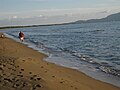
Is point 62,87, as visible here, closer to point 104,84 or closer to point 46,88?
point 46,88

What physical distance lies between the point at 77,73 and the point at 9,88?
19.5 feet

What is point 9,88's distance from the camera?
975 centimetres

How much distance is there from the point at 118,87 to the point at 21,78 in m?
4.35

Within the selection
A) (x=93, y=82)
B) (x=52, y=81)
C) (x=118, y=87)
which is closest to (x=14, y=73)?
(x=52, y=81)

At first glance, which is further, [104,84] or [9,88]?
[104,84]

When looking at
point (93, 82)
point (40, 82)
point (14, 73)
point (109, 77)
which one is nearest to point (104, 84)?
point (93, 82)

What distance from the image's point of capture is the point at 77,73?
14953 millimetres

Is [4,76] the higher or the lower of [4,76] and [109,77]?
the higher

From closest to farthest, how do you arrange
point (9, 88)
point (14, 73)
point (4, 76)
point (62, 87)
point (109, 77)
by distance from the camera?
1. point (9, 88)
2. point (62, 87)
3. point (4, 76)
4. point (14, 73)
5. point (109, 77)

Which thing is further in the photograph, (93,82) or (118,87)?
(93,82)

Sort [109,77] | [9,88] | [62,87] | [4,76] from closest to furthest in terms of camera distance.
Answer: [9,88] < [62,87] < [4,76] < [109,77]

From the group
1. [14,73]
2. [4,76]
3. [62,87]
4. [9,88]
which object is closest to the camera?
[9,88]

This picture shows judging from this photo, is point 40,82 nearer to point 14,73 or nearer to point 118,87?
point 14,73

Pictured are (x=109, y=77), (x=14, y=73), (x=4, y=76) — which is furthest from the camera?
(x=109, y=77)
